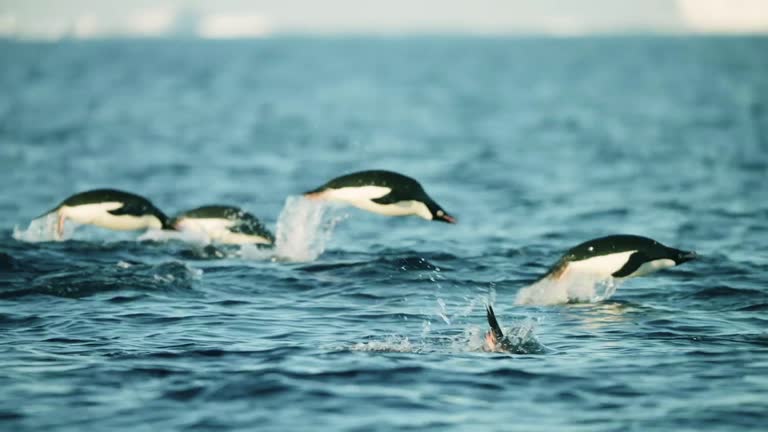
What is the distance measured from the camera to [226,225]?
19688 mm

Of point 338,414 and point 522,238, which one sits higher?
point 522,238

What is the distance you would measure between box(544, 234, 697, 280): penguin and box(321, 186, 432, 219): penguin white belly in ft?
7.18

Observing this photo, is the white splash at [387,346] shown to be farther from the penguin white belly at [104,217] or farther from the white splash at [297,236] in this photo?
the penguin white belly at [104,217]

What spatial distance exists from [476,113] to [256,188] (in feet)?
120

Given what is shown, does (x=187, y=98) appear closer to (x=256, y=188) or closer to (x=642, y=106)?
(x=642, y=106)

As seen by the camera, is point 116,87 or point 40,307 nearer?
point 40,307

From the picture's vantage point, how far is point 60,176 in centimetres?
3177

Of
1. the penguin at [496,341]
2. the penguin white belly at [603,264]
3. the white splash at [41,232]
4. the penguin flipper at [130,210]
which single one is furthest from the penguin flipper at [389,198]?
the white splash at [41,232]

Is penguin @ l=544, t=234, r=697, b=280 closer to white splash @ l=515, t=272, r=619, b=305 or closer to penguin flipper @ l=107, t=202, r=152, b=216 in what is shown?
white splash @ l=515, t=272, r=619, b=305

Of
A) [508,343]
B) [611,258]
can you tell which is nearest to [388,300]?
[611,258]

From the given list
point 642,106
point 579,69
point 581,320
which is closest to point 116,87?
point 642,106

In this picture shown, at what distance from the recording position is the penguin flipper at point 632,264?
15945mm

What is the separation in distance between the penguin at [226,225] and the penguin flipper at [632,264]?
6.16 meters

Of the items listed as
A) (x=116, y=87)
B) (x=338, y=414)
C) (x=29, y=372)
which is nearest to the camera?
(x=338, y=414)
